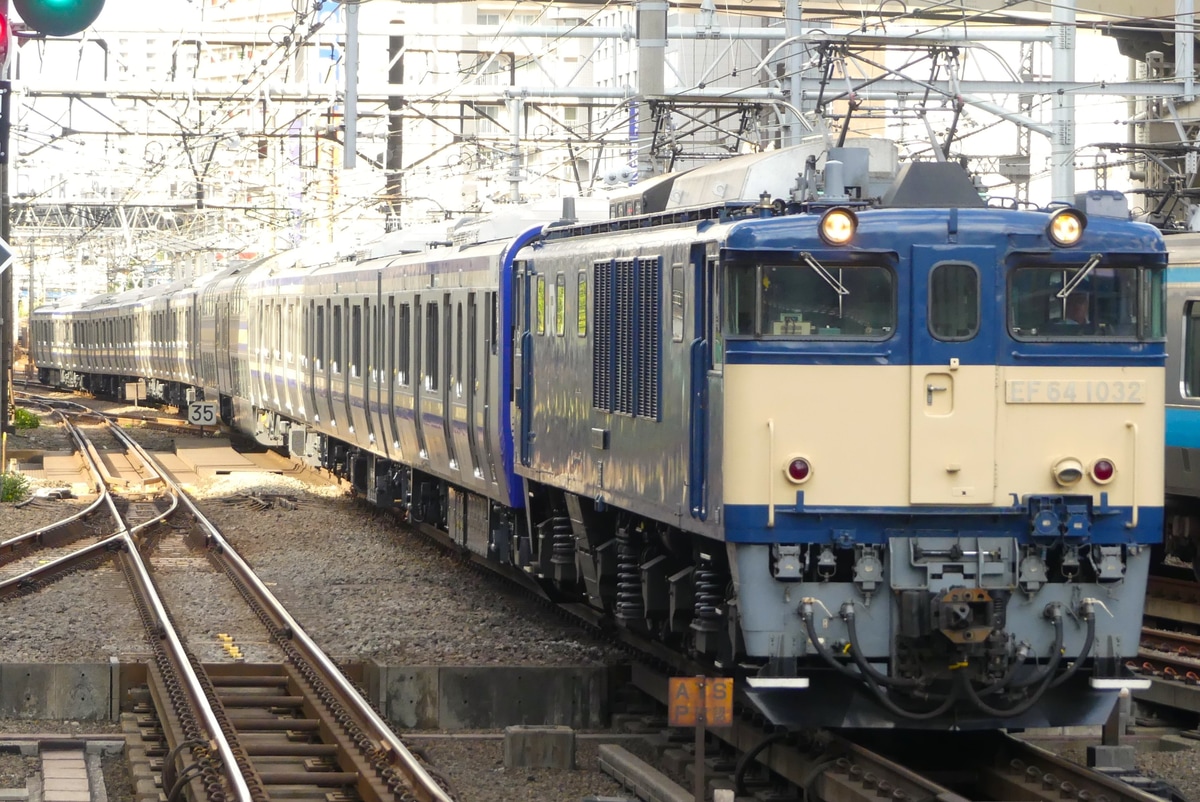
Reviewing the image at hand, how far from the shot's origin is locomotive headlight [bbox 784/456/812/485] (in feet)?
28.5

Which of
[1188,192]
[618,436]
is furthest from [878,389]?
[1188,192]

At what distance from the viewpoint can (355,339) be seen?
71.7 ft

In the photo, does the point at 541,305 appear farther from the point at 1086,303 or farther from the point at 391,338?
the point at 391,338

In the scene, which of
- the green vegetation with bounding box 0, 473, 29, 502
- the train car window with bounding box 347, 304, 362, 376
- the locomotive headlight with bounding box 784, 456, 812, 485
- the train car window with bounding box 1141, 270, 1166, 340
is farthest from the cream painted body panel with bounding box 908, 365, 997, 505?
the green vegetation with bounding box 0, 473, 29, 502

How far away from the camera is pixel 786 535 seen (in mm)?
8617

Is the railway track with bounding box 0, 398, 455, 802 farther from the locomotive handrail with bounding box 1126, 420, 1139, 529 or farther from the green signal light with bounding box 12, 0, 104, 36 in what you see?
the green signal light with bounding box 12, 0, 104, 36

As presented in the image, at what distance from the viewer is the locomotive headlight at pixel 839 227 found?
8727 mm

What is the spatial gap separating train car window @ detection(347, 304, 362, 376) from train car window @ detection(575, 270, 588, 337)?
10070mm

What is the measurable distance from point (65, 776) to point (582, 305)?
406cm

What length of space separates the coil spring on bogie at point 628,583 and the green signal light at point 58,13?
157 inches

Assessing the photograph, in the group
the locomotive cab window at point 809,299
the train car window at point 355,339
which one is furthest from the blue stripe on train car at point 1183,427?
the train car window at point 355,339

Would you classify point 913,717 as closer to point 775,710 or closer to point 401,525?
point 775,710

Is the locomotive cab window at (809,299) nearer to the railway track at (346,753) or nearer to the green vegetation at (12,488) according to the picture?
the railway track at (346,753)

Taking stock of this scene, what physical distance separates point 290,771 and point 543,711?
7.33 feet
